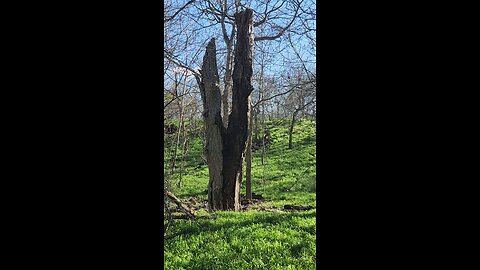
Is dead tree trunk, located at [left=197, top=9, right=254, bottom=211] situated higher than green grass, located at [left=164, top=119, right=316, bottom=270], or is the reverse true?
dead tree trunk, located at [left=197, top=9, right=254, bottom=211]

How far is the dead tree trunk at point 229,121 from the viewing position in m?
4.64

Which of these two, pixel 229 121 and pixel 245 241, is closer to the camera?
pixel 245 241

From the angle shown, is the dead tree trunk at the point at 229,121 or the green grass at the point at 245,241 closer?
the green grass at the point at 245,241

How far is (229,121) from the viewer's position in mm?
4816

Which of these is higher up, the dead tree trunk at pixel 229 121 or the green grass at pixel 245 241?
the dead tree trunk at pixel 229 121

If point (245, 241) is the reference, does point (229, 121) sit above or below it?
above

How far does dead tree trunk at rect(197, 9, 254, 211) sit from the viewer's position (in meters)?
4.64

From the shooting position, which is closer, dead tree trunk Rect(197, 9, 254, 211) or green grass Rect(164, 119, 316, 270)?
green grass Rect(164, 119, 316, 270)
